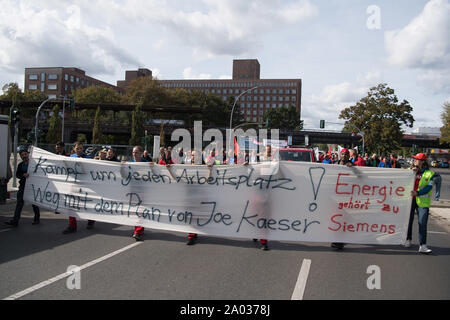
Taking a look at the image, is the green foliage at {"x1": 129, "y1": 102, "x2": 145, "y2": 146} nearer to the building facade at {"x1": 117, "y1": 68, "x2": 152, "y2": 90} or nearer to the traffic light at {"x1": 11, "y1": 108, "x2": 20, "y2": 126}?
the traffic light at {"x1": 11, "y1": 108, "x2": 20, "y2": 126}

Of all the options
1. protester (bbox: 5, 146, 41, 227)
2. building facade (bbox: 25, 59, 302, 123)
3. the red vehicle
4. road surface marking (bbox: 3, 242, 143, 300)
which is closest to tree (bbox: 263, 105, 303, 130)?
building facade (bbox: 25, 59, 302, 123)

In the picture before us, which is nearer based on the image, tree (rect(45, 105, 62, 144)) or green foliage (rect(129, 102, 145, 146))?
tree (rect(45, 105, 62, 144))

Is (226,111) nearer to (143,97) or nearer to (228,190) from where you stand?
(143,97)

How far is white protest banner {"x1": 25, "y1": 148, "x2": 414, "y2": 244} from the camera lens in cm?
681

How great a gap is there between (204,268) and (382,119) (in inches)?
1947

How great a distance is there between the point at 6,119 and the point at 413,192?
378 inches

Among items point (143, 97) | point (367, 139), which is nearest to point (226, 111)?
point (143, 97)

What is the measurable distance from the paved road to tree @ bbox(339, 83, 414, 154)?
44.3 m

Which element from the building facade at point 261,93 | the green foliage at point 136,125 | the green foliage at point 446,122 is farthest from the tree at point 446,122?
the building facade at point 261,93

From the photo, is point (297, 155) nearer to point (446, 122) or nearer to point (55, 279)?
point (55, 279)

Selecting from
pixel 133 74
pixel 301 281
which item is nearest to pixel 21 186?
pixel 301 281

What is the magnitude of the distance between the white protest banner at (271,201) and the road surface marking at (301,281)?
0.92 meters

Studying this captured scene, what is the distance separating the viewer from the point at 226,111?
107688 millimetres

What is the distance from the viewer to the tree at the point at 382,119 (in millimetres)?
48656
